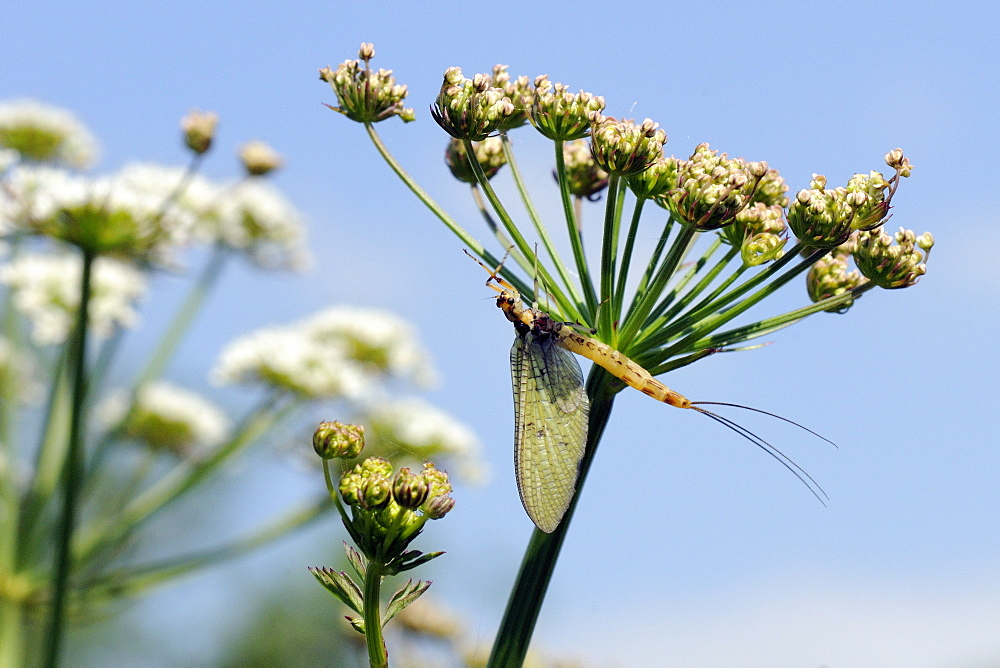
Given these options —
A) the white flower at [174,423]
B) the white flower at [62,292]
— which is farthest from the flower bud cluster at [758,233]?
the white flower at [174,423]

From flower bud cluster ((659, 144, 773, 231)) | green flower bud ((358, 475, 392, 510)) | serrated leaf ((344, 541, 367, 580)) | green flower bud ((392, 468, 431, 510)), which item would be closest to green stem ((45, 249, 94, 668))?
serrated leaf ((344, 541, 367, 580))

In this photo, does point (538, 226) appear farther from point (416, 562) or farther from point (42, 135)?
point (42, 135)

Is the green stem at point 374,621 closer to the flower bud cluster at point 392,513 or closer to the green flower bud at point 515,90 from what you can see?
the flower bud cluster at point 392,513

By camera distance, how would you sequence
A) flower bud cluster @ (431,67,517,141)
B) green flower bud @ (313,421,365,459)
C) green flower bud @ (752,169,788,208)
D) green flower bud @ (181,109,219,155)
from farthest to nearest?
1. green flower bud @ (181,109,219,155)
2. green flower bud @ (752,169,788,208)
3. flower bud cluster @ (431,67,517,141)
4. green flower bud @ (313,421,365,459)

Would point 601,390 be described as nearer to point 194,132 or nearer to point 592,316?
point 592,316

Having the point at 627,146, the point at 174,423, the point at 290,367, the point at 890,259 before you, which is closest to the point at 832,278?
the point at 890,259

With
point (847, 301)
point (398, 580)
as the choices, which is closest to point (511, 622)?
point (847, 301)

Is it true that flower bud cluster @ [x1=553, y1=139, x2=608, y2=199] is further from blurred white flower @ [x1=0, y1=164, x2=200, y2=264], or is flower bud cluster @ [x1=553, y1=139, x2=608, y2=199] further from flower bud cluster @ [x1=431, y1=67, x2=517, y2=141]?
blurred white flower @ [x1=0, y1=164, x2=200, y2=264]
